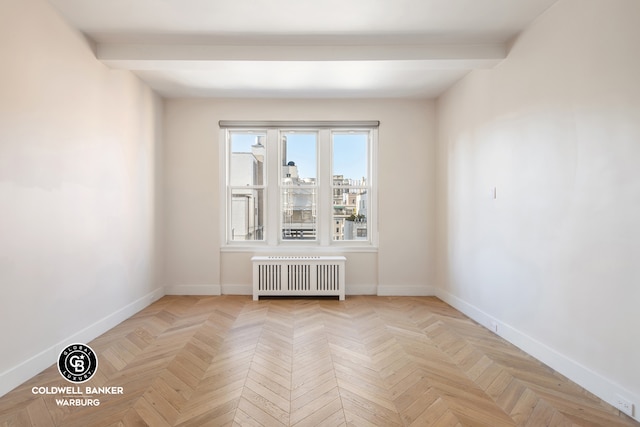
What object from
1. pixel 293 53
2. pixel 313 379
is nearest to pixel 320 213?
pixel 293 53

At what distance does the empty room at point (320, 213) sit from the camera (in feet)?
7.07

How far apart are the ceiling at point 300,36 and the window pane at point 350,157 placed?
1.07 meters

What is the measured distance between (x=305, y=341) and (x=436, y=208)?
9.35ft

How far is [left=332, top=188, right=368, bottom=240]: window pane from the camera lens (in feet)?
16.5

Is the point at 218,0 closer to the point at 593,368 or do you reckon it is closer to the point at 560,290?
the point at 560,290

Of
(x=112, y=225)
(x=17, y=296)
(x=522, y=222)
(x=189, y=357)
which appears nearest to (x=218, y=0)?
(x=112, y=225)

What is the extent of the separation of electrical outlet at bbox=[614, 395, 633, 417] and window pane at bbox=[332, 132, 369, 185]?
3589mm

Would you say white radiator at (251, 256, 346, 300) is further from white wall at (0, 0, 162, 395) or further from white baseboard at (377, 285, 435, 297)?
white wall at (0, 0, 162, 395)

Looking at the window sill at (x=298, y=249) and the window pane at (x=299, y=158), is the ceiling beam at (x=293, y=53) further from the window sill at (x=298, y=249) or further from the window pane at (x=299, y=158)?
the window sill at (x=298, y=249)

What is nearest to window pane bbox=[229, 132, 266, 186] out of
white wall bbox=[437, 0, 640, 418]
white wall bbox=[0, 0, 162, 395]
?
white wall bbox=[0, 0, 162, 395]

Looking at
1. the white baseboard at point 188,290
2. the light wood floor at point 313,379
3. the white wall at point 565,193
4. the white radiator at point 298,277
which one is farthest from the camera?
the white baseboard at point 188,290

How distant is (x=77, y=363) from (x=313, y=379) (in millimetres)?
1889

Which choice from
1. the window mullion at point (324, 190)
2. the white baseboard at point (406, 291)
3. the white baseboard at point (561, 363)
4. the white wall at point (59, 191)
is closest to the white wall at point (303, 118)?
the white baseboard at point (406, 291)

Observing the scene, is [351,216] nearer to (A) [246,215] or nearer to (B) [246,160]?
(A) [246,215]
